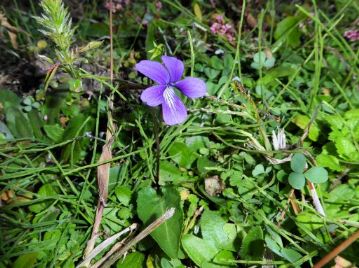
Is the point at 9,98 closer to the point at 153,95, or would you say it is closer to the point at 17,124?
the point at 17,124

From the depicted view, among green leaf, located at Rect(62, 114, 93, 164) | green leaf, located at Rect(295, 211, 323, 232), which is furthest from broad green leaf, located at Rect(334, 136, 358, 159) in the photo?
green leaf, located at Rect(62, 114, 93, 164)

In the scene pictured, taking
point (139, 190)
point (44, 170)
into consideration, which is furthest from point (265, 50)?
point (44, 170)

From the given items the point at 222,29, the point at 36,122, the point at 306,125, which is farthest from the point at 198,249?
the point at 222,29

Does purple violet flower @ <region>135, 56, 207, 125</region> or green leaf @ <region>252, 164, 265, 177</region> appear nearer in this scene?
purple violet flower @ <region>135, 56, 207, 125</region>

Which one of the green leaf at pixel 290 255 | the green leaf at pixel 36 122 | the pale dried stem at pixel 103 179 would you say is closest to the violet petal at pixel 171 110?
the pale dried stem at pixel 103 179

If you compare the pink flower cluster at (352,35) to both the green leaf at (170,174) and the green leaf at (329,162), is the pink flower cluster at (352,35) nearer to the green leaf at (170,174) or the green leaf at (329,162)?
the green leaf at (329,162)

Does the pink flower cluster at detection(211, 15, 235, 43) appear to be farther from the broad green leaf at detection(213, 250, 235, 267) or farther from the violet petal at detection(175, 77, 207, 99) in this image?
the broad green leaf at detection(213, 250, 235, 267)

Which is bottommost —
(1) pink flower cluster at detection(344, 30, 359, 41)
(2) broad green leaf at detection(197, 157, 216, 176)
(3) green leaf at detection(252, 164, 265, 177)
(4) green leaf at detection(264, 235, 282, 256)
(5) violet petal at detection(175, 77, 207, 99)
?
(4) green leaf at detection(264, 235, 282, 256)
